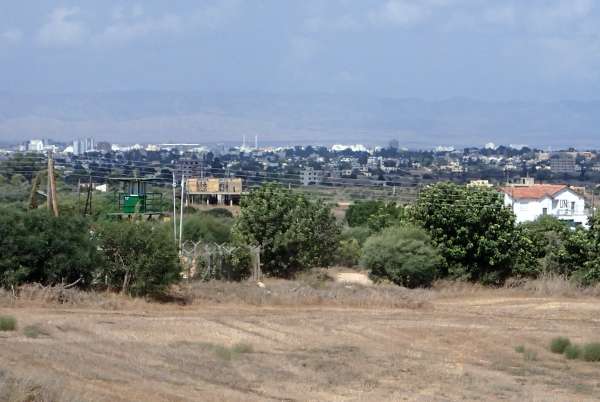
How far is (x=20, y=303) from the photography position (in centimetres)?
3291

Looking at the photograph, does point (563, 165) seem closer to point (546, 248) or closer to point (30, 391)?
point (546, 248)

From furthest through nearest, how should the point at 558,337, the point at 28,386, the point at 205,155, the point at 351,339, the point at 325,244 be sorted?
the point at 205,155, the point at 325,244, the point at 558,337, the point at 351,339, the point at 28,386

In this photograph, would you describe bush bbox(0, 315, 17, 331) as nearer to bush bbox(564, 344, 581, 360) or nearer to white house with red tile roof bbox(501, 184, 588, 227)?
bush bbox(564, 344, 581, 360)

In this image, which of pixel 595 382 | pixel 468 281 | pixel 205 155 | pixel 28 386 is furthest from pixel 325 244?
pixel 205 155

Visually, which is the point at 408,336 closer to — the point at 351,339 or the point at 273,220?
the point at 351,339

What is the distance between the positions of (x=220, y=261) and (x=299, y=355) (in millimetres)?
15885

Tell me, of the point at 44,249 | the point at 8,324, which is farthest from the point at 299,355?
the point at 44,249

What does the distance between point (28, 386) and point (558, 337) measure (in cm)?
2087

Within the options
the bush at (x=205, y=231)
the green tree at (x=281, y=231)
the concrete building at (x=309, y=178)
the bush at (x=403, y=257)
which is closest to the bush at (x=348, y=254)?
the green tree at (x=281, y=231)

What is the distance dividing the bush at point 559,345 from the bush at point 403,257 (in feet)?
46.0

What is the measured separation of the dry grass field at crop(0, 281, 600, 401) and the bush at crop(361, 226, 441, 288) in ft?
9.79

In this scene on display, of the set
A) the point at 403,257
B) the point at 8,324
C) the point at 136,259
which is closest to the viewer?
the point at 8,324

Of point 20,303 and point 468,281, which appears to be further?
point 468,281

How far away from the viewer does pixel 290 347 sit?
94.4 feet
